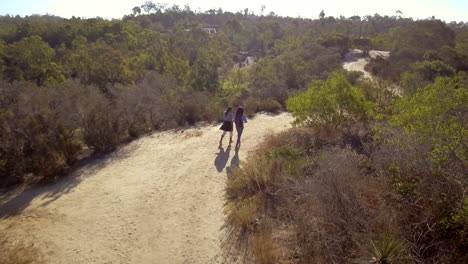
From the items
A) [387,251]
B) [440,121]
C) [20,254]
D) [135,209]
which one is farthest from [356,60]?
[20,254]

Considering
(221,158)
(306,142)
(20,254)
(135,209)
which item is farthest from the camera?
(221,158)

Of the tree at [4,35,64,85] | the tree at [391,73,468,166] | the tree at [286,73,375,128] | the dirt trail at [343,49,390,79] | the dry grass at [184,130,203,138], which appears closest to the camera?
the tree at [391,73,468,166]

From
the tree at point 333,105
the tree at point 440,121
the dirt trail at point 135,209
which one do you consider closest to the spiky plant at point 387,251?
the tree at point 440,121

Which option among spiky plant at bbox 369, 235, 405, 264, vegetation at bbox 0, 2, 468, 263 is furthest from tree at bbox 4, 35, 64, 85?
spiky plant at bbox 369, 235, 405, 264

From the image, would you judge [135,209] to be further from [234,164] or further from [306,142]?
[306,142]

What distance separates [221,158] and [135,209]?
3.34 metres

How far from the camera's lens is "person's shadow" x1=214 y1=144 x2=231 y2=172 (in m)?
9.50

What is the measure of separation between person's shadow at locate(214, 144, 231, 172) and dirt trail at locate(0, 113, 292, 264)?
0.03 metres

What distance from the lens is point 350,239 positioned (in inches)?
197

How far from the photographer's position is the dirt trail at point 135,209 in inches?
247

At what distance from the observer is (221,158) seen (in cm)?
1004

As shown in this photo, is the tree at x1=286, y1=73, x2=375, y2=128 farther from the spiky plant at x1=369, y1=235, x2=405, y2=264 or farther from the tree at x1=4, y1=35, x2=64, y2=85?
the tree at x1=4, y1=35, x2=64, y2=85

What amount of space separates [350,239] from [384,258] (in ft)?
2.92

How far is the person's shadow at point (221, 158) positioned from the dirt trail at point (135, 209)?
32mm
